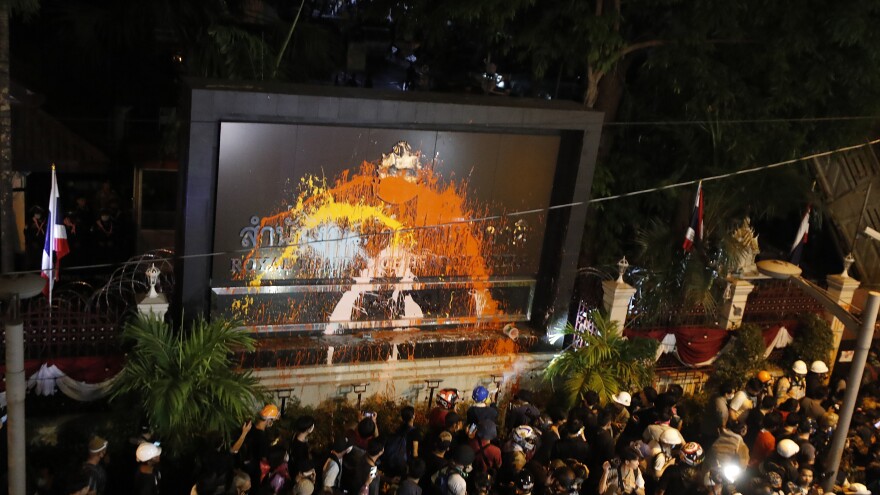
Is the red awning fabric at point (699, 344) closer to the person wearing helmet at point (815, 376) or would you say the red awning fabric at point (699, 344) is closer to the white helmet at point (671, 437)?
the person wearing helmet at point (815, 376)

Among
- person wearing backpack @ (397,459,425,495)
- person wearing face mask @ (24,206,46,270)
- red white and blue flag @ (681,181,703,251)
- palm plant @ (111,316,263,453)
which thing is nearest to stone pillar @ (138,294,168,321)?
palm plant @ (111,316,263,453)

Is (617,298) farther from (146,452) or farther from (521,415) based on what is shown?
(146,452)

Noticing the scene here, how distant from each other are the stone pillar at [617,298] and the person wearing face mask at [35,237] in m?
9.46

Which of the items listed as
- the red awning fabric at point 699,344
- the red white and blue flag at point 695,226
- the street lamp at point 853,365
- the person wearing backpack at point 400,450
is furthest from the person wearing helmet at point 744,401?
the person wearing backpack at point 400,450

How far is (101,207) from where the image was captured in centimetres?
1530

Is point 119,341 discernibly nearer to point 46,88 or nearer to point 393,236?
point 393,236

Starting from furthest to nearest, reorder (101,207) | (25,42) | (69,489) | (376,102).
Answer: (25,42)
(101,207)
(376,102)
(69,489)

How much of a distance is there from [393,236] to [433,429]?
315cm

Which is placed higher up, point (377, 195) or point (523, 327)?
point (377, 195)

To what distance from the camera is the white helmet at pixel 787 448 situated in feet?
31.7

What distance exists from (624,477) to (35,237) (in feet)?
35.2

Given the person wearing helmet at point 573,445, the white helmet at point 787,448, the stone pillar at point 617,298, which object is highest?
the stone pillar at point 617,298

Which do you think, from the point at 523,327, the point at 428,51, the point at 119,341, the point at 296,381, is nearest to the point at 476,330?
the point at 523,327

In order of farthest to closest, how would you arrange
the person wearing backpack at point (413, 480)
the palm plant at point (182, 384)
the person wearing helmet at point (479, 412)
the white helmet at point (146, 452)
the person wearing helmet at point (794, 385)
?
1. the person wearing helmet at point (794, 385)
2. the person wearing helmet at point (479, 412)
3. the palm plant at point (182, 384)
4. the person wearing backpack at point (413, 480)
5. the white helmet at point (146, 452)
